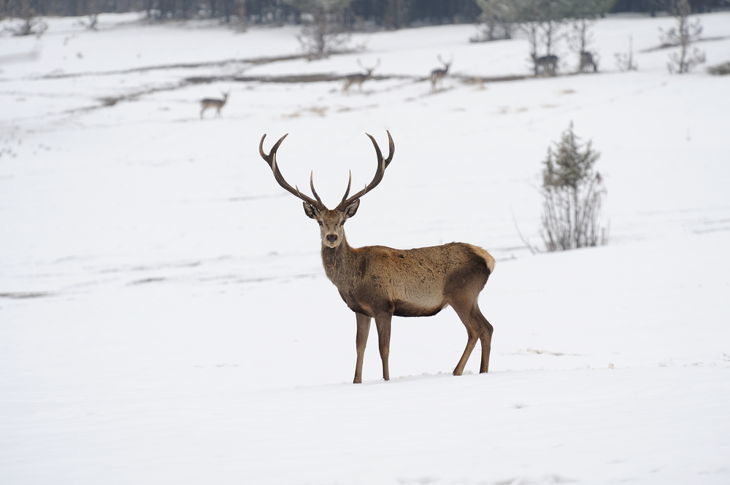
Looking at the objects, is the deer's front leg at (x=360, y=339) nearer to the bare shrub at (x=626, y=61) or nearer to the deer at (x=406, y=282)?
the deer at (x=406, y=282)

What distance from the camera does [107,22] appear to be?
6056cm

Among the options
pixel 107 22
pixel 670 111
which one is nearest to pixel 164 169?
pixel 670 111

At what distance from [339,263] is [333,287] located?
7698mm

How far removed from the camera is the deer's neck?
7.66 meters

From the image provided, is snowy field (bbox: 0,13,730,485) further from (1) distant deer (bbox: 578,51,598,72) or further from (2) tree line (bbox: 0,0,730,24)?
(2) tree line (bbox: 0,0,730,24)

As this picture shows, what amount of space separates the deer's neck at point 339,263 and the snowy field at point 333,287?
871 millimetres

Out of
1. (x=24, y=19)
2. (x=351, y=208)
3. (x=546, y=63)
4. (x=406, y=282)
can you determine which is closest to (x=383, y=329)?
(x=406, y=282)

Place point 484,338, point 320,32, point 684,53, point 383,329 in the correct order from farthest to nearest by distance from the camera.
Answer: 1. point 320,32
2. point 684,53
3. point 484,338
4. point 383,329

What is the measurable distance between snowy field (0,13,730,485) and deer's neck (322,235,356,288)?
2.86 feet

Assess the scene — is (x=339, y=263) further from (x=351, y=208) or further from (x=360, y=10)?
(x=360, y=10)

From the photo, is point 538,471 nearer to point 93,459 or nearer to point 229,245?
point 93,459

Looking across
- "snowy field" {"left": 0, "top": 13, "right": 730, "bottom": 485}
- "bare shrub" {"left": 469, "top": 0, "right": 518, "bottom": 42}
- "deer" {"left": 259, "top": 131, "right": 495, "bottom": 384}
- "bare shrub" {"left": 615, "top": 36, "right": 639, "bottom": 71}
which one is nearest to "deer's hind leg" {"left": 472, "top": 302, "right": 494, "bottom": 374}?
"deer" {"left": 259, "top": 131, "right": 495, "bottom": 384}

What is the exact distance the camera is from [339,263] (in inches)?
303

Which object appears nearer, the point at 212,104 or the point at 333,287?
the point at 333,287
